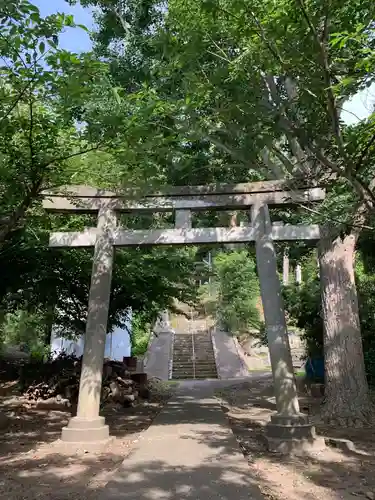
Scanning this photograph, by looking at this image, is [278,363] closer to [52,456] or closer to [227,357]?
[52,456]

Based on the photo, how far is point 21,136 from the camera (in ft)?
18.3

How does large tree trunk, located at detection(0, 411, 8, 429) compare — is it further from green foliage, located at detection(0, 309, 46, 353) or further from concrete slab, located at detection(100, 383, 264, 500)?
green foliage, located at detection(0, 309, 46, 353)

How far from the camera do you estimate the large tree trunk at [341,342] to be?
7363 millimetres

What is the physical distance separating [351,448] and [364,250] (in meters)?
6.30

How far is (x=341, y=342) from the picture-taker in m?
7.52

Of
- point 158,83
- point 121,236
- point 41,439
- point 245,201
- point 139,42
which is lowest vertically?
point 41,439

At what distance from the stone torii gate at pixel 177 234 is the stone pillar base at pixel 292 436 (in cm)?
58

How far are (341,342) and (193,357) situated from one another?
14196 mm

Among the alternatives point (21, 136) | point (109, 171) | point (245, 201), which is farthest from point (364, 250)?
point (21, 136)

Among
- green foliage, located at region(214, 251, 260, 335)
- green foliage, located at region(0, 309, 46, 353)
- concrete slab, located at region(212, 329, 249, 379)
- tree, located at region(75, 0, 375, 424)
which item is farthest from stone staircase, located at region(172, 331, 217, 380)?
tree, located at region(75, 0, 375, 424)

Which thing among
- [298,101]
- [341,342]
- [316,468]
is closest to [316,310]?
[341,342]

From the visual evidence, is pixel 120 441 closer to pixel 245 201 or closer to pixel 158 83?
pixel 245 201

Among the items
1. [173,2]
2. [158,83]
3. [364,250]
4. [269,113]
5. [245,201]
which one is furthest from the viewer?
[364,250]

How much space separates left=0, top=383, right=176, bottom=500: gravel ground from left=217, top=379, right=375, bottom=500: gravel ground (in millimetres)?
1741
